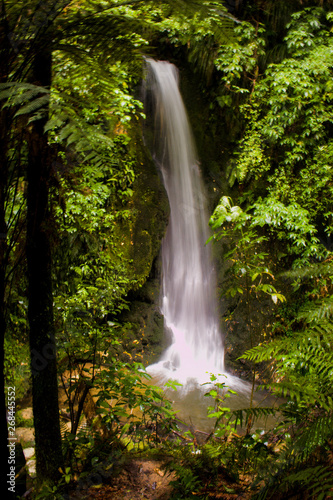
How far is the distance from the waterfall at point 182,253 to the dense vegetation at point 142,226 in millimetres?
483

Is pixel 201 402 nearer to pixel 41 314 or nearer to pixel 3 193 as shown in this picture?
pixel 41 314

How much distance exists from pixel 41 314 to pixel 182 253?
5632 mm

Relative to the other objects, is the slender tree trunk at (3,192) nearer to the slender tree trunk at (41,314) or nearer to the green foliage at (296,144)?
the slender tree trunk at (41,314)

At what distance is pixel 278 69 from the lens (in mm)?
6684

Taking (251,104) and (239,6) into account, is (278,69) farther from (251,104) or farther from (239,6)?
(239,6)

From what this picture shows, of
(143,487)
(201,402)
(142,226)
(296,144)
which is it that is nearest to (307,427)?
A: (143,487)

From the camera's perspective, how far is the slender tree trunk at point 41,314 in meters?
1.70

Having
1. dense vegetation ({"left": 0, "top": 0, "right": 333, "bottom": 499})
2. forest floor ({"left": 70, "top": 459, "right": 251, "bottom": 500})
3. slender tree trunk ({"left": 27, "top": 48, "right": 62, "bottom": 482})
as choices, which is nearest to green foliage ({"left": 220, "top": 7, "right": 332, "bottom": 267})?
dense vegetation ({"left": 0, "top": 0, "right": 333, "bottom": 499})

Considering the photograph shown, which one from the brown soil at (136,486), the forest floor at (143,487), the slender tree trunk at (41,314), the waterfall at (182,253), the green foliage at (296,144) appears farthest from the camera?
the waterfall at (182,253)

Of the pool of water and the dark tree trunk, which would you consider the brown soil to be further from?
the pool of water

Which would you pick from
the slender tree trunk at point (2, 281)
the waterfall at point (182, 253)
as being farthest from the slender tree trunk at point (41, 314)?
the waterfall at point (182, 253)

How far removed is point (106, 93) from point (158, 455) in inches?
101

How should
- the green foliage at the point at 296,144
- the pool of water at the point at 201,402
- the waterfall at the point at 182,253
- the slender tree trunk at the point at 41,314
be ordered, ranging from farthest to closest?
the waterfall at the point at 182,253
the green foliage at the point at 296,144
the pool of water at the point at 201,402
the slender tree trunk at the point at 41,314

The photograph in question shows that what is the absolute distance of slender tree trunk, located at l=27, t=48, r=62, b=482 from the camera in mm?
1699
